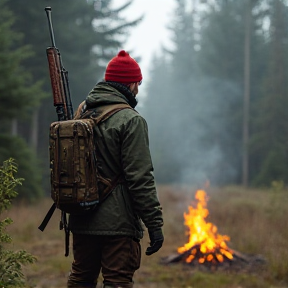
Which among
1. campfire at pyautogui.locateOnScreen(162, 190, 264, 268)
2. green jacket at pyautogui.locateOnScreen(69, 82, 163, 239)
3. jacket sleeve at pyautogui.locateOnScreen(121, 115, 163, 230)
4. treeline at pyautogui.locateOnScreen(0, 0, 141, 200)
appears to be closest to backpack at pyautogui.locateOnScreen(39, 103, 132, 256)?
green jacket at pyautogui.locateOnScreen(69, 82, 163, 239)

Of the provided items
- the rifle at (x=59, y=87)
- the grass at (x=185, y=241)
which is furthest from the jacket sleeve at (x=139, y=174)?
the grass at (x=185, y=241)

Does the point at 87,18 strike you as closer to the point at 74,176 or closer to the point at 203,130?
the point at 203,130

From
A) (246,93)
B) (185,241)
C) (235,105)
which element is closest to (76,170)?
(185,241)

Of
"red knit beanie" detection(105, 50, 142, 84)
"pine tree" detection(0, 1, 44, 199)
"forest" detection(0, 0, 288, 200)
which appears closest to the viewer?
"red knit beanie" detection(105, 50, 142, 84)

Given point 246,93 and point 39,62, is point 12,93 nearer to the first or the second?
point 39,62

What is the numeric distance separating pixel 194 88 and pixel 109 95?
3489 cm

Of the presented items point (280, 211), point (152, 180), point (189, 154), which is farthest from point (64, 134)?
point (189, 154)

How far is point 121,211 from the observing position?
10.6 ft

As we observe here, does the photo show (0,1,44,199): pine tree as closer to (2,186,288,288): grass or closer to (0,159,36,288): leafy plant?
(2,186,288,288): grass

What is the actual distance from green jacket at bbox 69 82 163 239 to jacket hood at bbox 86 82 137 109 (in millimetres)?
173

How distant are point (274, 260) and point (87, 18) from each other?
19.4 m

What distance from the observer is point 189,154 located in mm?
35469

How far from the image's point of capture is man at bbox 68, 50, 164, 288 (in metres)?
3.22

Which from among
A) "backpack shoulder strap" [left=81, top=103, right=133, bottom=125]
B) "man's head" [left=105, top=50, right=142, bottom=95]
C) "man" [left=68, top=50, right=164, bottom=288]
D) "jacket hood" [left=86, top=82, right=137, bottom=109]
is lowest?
"man" [left=68, top=50, right=164, bottom=288]
